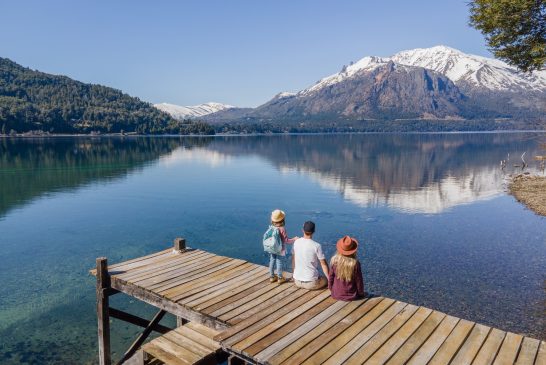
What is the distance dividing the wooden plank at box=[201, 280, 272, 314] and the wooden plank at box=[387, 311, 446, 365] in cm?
471

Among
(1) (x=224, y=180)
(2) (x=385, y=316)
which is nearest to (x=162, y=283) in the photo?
(2) (x=385, y=316)

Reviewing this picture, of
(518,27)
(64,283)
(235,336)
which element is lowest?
(64,283)

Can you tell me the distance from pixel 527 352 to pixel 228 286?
8373 mm

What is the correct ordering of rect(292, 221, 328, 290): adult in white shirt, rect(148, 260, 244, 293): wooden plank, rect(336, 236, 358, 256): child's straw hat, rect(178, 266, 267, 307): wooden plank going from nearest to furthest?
rect(336, 236, 358, 256): child's straw hat, rect(292, 221, 328, 290): adult in white shirt, rect(178, 266, 267, 307): wooden plank, rect(148, 260, 244, 293): wooden plank

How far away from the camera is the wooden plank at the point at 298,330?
877cm

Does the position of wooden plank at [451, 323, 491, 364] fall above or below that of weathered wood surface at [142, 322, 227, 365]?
above

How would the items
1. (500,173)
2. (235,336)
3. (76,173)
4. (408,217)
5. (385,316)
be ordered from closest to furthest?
(235,336), (385,316), (408,217), (76,173), (500,173)

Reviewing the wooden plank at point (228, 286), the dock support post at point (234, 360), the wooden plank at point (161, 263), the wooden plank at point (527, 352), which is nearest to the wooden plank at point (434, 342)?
the wooden plank at point (527, 352)

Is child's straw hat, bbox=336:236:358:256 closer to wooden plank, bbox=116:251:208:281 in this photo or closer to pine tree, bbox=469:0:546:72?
wooden plank, bbox=116:251:208:281

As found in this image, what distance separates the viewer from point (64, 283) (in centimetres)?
2306

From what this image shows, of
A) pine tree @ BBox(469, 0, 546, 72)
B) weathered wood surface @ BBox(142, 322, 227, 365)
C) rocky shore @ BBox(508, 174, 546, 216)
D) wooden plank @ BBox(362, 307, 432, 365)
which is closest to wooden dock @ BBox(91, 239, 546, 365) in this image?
wooden plank @ BBox(362, 307, 432, 365)

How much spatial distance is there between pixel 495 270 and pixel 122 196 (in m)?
42.6

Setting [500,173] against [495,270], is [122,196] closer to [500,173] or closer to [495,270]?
[495,270]

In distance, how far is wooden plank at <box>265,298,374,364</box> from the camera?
868 cm
